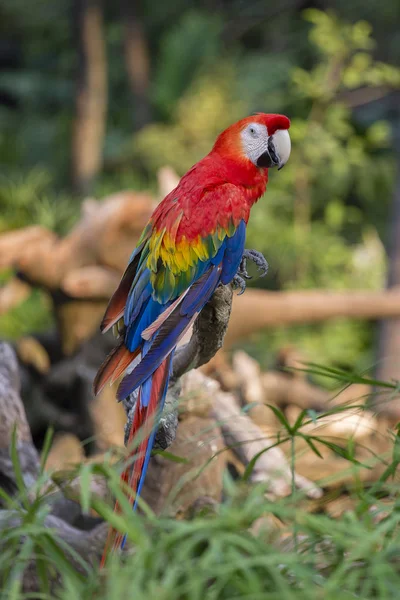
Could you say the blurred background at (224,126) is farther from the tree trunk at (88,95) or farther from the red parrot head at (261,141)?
the red parrot head at (261,141)

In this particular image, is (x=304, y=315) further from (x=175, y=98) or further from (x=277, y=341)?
(x=175, y=98)

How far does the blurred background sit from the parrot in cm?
102

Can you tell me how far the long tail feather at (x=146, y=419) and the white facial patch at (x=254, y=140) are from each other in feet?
0.80

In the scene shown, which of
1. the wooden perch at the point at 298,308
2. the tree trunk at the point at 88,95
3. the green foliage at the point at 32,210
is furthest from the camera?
the tree trunk at the point at 88,95

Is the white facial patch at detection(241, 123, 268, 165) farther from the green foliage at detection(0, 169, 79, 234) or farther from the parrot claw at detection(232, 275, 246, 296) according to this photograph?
the green foliage at detection(0, 169, 79, 234)

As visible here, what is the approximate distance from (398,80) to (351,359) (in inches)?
38.2

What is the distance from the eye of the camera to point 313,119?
9.07 feet

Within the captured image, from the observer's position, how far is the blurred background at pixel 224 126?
2.51 metres

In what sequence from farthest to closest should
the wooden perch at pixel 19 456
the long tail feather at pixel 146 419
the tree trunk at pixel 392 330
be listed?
the tree trunk at pixel 392 330 → the wooden perch at pixel 19 456 → the long tail feather at pixel 146 419

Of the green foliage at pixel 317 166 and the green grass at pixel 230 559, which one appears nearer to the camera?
the green grass at pixel 230 559

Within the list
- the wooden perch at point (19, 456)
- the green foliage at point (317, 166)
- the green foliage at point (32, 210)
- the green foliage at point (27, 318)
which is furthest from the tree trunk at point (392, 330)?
the wooden perch at point (19, 456)

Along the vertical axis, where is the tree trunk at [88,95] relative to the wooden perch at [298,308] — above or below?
above

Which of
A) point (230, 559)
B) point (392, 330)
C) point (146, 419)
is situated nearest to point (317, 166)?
point (392, 330)

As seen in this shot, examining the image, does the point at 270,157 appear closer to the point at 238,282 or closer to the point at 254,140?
the point at 254,140
